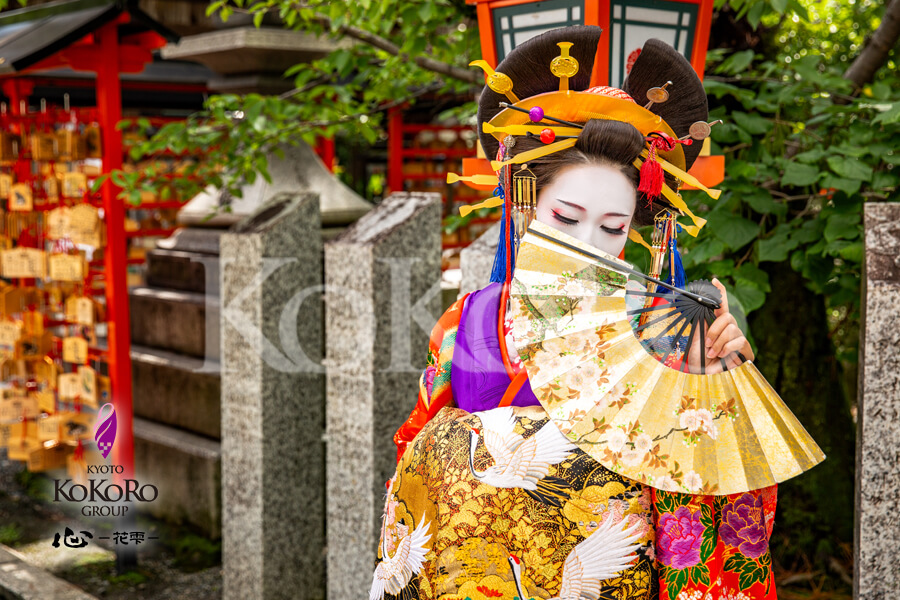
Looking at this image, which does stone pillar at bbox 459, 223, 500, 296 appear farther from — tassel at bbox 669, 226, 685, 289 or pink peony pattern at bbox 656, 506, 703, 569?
pink peony pattern at bbox 656, 506, 703, 569


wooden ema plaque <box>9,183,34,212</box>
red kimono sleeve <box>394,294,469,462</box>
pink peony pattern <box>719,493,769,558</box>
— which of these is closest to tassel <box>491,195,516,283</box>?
red kimono sleeve <box>394,294,469,462</box>

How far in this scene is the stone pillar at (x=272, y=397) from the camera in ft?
12.9

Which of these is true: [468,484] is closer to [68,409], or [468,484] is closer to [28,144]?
[68,409]

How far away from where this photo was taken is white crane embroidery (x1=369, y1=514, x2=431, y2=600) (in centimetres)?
197

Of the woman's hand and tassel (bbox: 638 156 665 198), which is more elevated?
tassel (bbox: 638 156 665 198)

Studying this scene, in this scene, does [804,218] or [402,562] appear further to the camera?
[804,218]

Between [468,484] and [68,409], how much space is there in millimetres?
4189

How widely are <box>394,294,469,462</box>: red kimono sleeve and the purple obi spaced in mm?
18

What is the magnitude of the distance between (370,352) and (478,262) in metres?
0.64

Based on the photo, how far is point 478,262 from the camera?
324 cm

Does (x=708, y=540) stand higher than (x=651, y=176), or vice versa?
(x=651, y=176)

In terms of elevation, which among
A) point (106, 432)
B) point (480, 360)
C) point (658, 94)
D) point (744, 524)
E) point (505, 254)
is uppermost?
point (658, 94)

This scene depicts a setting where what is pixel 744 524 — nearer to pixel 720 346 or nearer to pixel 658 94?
pixel 720 346

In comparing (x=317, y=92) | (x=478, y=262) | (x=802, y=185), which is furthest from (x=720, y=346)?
(x=317, y=92)
